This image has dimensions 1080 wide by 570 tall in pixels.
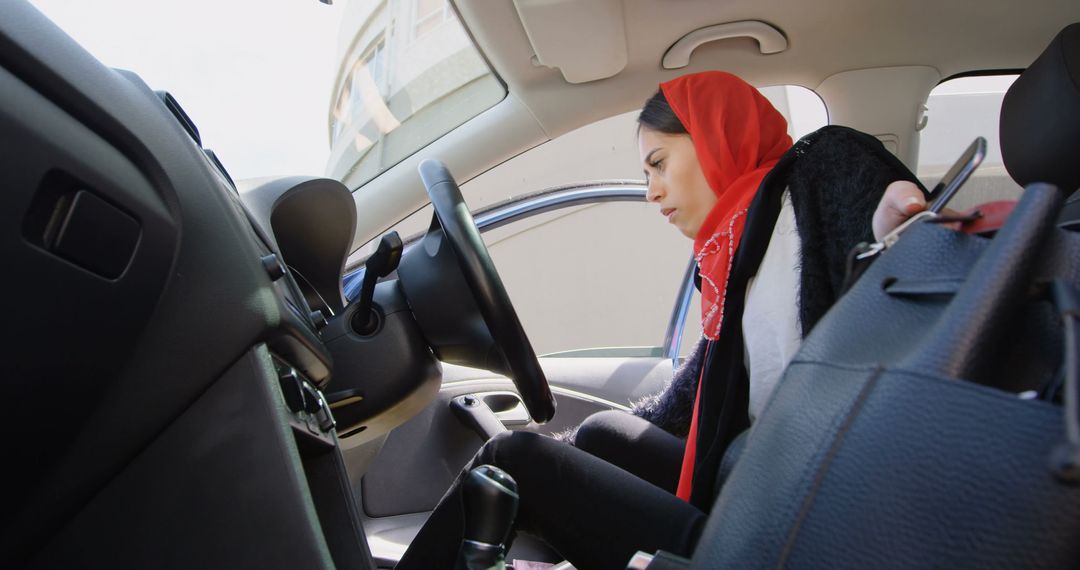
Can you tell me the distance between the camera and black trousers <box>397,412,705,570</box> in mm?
924

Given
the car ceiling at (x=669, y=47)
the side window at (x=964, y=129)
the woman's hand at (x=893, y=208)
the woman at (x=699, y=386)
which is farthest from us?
the side window at (x=964, y=129)

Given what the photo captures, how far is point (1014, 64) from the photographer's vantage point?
189cm

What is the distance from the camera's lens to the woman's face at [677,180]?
1.33m

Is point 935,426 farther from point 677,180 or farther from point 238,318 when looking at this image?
point 677,180

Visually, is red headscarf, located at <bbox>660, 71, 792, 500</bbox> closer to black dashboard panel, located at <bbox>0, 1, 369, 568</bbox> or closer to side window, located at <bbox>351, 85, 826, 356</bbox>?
black dashboard panel, located at <bbox>0, 1, 369, 568</bbox>

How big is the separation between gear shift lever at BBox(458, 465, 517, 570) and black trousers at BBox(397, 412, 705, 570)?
0.18 metres

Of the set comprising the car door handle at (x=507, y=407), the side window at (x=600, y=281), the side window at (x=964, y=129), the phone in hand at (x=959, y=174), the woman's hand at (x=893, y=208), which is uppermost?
the phone in hand at (x=959, y=174)

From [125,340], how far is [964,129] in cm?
317

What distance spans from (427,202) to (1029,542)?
1.64 meters

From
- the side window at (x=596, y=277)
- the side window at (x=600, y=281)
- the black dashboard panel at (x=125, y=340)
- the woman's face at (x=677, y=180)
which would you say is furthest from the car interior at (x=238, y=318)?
the side window at (x=600, y=281)

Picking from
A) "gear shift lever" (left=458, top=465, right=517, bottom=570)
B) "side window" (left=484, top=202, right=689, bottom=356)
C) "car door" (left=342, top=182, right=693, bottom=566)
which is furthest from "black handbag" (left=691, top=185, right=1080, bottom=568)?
"side window" (left=484, top=202, right=689, bottom=356)

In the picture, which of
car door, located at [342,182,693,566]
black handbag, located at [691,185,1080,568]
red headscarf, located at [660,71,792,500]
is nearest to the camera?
black handbag, located at [691,185,1080,568]

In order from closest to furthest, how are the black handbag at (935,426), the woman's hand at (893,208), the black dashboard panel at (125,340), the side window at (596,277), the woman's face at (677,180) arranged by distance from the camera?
the black handbag at (935,426) → the black dashboard panel at (125,340) → the woman's hand at (893,208) → the woman's face at (677,180) → the side window at (596,277)

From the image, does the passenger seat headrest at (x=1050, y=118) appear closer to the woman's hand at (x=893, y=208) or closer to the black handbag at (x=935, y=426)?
the woman's hand at (x=893, y=208)
